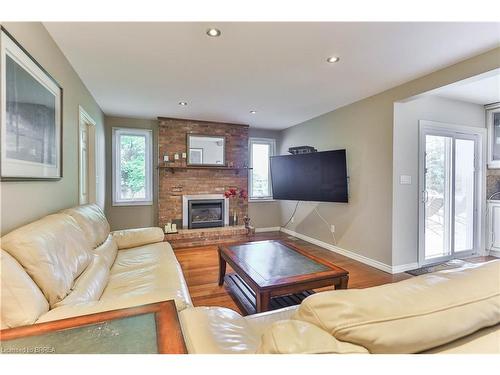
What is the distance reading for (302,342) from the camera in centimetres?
56

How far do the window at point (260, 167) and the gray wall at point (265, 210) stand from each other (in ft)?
0.40

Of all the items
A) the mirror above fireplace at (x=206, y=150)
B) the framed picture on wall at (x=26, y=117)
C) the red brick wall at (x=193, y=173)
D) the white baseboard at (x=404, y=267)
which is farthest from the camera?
the mirror above fireplace at (x=206, y=150)

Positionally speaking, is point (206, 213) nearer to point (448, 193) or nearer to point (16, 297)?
point (16, 297)

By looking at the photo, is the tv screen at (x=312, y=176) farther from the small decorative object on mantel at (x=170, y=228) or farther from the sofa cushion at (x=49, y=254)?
the sofa cushion at (x=49, y=254)

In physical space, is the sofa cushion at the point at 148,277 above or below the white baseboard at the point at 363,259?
above

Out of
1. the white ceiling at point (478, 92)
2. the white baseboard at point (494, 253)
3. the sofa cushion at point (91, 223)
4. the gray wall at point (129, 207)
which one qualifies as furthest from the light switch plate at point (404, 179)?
the gray wall at point (129, 207)

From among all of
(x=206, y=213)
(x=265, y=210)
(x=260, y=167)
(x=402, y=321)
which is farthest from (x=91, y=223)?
→ (x=260, y=167)

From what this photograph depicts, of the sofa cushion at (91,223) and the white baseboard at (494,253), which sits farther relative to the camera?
the white baseboard at (494,253)

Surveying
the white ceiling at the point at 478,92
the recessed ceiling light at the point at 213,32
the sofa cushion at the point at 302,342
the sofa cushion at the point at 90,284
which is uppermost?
the white ceiling at the point at 478,92

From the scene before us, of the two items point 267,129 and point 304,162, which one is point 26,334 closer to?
point 304,162

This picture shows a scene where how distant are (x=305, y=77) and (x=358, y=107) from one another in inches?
50.8

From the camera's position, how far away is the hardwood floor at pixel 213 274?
7.98 feet

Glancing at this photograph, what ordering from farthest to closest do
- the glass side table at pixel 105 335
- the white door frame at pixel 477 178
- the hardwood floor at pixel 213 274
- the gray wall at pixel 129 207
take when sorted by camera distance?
the gray wall at pixel 129 207 → the white door frame at pixel 477 178 → the hardwood floor at pixel 213 274 → the glass side table at pixel 105 335

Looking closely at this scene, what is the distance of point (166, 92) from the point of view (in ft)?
10.6
